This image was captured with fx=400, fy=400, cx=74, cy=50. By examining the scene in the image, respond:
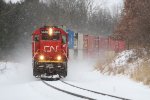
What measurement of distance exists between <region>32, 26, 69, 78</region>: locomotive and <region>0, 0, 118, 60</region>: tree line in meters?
33.5

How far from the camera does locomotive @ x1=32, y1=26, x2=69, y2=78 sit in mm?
23203

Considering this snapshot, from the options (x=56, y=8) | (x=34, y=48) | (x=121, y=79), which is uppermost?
(x=56, y=8)

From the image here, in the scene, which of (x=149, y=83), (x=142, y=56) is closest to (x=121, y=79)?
(x=142, y=56)

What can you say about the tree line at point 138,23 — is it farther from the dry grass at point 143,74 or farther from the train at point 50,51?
the train at point 50,51

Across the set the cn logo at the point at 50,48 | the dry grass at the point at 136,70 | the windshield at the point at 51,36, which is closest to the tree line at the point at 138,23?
the dry grass at the point at 136,70

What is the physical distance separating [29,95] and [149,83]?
5521 mm

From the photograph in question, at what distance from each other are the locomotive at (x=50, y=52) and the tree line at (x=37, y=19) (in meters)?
33.5

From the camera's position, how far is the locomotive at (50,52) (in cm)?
2320

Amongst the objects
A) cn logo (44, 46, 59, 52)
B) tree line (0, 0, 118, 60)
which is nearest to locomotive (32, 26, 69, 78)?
cn logo (44, 46, 59, 52)

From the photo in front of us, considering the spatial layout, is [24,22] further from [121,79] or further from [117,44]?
[121,79]

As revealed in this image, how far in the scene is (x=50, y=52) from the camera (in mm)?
23406

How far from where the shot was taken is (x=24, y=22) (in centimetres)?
6831

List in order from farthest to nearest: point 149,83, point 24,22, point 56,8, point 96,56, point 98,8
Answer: point 98,8 < point 56,8 < point 24,22 < point 96,56 < point 149,83

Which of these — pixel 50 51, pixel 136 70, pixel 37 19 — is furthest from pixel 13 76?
pixel 37 19
